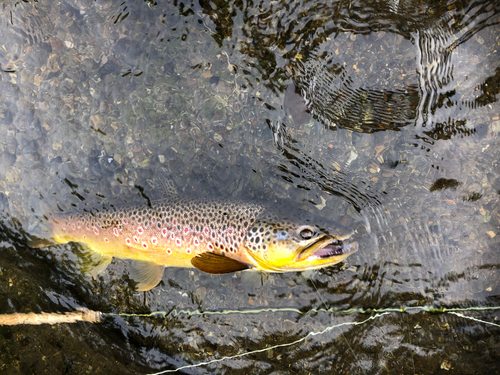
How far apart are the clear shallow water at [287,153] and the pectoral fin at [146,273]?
16 cm

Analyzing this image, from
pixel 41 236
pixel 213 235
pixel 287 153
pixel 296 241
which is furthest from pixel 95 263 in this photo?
pixel 287 153

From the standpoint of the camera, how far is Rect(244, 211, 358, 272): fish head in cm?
250

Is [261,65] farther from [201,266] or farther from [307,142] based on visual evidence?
[201,266]

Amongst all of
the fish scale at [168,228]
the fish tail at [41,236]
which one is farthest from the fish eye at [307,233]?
the fish tail at [41,236]

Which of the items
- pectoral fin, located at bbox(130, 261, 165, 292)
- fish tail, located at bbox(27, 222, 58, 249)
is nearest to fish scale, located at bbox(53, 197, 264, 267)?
pectoral fin, located at bbox(130, 261, 165, 292)

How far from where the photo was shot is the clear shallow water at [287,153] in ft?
8.93

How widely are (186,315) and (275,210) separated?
1.41 metres

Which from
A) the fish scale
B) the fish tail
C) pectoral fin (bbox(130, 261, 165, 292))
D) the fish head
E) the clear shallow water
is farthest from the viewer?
the fish tail

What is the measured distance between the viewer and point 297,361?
2934mm

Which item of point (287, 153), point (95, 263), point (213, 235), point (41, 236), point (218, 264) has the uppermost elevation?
point (287, 153)

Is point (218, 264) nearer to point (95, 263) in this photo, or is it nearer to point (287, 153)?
point (287, 153)

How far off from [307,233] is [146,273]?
1.54 m

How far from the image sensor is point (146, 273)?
2.92 meters

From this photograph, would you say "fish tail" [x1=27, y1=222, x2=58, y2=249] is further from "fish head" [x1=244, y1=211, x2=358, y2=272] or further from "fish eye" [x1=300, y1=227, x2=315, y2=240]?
"fish eye" [x1=300, y1=227, x2=315, y2=240]
